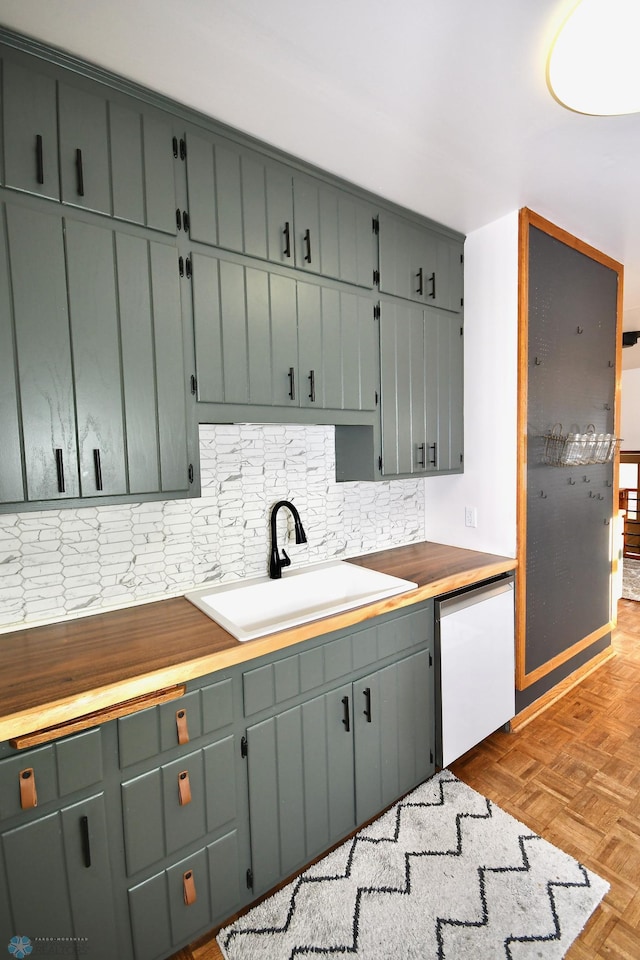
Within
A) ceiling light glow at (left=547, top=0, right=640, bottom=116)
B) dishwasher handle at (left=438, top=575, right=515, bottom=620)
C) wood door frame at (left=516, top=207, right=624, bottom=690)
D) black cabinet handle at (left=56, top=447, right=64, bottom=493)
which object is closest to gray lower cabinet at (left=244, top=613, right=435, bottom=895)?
dishwasher handle at (left=438, top=575, right=515, bottom=620)

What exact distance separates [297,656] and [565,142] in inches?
84.2

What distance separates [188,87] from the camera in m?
1.41

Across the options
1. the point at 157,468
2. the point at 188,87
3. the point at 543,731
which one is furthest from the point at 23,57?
the point at 543,731

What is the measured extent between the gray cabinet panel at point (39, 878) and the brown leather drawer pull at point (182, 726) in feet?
1.02

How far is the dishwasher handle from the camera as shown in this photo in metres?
1.93

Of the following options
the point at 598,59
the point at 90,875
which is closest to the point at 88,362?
the point at 90,875

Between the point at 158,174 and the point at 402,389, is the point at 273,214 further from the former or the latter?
the point at 402,389

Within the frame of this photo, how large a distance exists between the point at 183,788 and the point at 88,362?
126 cm

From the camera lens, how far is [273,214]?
171 centimetres

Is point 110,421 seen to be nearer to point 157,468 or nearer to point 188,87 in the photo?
point 157,468

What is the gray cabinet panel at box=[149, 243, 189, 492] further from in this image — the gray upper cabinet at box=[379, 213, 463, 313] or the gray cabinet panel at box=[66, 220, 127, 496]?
the gray upper cabinet at box=[379, 213, 463, 313]

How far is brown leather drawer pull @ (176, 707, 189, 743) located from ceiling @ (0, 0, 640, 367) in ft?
6.08

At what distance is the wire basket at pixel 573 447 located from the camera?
2.42 meters

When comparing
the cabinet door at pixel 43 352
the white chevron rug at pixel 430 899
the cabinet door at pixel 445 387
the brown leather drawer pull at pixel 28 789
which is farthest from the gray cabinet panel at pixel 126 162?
the white chevron rug at pixel 430 899
